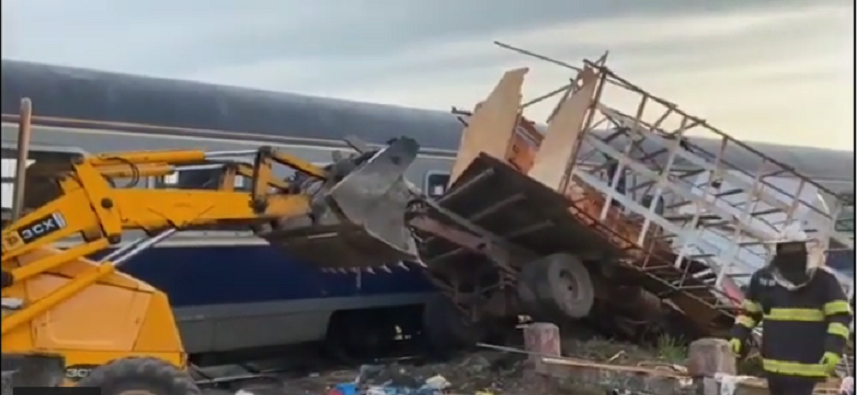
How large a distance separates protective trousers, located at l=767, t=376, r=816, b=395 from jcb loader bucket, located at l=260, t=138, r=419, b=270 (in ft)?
4.84

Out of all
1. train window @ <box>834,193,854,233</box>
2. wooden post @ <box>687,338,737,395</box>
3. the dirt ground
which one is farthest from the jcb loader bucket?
train window @ <box>834,193,854,233</box>

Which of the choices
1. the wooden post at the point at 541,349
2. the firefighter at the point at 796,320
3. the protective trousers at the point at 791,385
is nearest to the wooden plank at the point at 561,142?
the wooden post at the point at 541,349

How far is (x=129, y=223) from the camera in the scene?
3719mm

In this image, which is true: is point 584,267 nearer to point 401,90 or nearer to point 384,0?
point 401,90

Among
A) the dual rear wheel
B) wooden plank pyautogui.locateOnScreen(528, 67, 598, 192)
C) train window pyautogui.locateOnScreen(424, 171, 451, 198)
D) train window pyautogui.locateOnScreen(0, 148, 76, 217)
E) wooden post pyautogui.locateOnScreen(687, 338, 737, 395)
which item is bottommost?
wooden post pyautogui.locateOnScreen(687, 338, 737, 395)

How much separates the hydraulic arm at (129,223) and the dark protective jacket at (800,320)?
4.65 ft

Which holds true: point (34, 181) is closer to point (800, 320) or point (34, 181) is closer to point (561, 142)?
point (561, 142)

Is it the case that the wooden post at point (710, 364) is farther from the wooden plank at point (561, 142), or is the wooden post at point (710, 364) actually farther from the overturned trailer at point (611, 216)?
the wooden plank at point (561, 142)

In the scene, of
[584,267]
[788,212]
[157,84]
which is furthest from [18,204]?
[788,212]

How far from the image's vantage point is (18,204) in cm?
344

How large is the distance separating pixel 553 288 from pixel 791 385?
153cm

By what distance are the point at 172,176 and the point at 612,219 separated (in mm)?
2397

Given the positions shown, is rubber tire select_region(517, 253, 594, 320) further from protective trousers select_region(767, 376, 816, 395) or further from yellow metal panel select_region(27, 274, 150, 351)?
yellow metal panel select_region(27, 274, 150, 351)

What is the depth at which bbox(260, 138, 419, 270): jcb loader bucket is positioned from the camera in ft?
13.6
